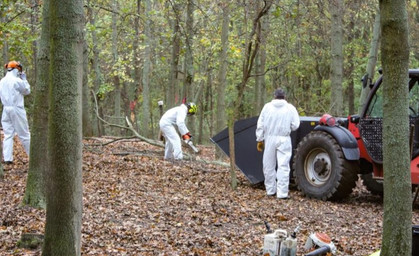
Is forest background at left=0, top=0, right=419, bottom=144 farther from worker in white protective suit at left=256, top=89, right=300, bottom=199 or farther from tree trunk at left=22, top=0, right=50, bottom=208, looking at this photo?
tree trunk at left=22, top=0, right=50, bottom=208

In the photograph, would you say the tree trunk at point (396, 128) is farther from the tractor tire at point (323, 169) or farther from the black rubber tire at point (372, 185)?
the black rubber tire at point (372, 185)

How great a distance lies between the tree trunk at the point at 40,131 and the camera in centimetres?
742

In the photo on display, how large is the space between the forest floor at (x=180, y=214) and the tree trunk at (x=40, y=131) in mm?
299

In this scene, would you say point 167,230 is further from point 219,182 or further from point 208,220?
point 219,182

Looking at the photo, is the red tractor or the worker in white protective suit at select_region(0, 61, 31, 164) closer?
the red tractor

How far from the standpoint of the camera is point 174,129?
15719 mm

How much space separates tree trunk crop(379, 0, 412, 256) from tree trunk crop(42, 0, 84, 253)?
2.44 metres

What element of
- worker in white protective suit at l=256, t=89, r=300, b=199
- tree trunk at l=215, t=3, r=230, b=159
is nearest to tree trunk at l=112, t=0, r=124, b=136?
tree trunk at l=215, t=3, r=230, b=159

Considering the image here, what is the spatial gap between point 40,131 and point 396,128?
187 inches

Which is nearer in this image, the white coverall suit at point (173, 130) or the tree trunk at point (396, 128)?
the tree trunk at point (396, 128)

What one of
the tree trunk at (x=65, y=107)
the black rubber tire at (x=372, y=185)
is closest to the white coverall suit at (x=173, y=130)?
the black rubber tire at (x=372, y=185)

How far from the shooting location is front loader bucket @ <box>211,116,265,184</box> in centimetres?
1239

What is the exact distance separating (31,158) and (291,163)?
19.0 feet

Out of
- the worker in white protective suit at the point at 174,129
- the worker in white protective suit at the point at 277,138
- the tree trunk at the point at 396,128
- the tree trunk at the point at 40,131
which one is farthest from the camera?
the worker in white protective suit at the point at 174,129
